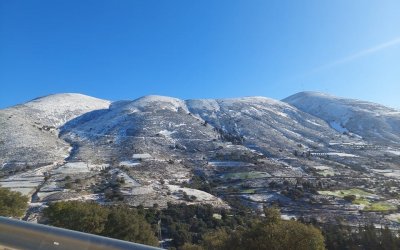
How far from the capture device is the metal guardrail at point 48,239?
5672mm

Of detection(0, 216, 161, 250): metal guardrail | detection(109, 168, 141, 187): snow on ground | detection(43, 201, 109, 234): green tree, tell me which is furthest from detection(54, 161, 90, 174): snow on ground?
detection(0, 216, 161, 250): metal guardrail

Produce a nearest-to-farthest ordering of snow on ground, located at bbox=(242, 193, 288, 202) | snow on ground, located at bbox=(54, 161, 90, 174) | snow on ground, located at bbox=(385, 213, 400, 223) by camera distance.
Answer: snow on ground, located at bbox=(385, 213, 400, 223) < snow on ground, located at bbox=(242, 193, 288, 202) < snow on ground, located at bbox=(54, 161, 90, 174)

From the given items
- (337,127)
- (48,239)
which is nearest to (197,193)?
(48,239)

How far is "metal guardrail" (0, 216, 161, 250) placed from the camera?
18.6 feet

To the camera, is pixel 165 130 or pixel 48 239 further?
pixel 165 130

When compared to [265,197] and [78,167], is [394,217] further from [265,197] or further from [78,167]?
[78,167]

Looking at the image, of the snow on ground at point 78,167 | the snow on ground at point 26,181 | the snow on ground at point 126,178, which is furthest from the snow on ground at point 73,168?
the snow on ground at point 126,178

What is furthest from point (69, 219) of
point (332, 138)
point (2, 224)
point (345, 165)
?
point (332, 138)

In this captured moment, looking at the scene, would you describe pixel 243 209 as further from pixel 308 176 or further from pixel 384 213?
pixel 308 176

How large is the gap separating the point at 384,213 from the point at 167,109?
410ft

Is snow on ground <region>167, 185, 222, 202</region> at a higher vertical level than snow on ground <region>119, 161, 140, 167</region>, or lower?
lower

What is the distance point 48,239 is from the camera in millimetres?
6512

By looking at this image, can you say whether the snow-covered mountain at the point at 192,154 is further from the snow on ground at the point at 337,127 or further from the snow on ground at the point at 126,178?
the snow on ground at the point at 337,127

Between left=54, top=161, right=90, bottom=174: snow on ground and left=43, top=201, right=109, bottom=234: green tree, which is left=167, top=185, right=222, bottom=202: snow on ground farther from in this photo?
left=43, top=201, right=109, bottom=234: green tree
